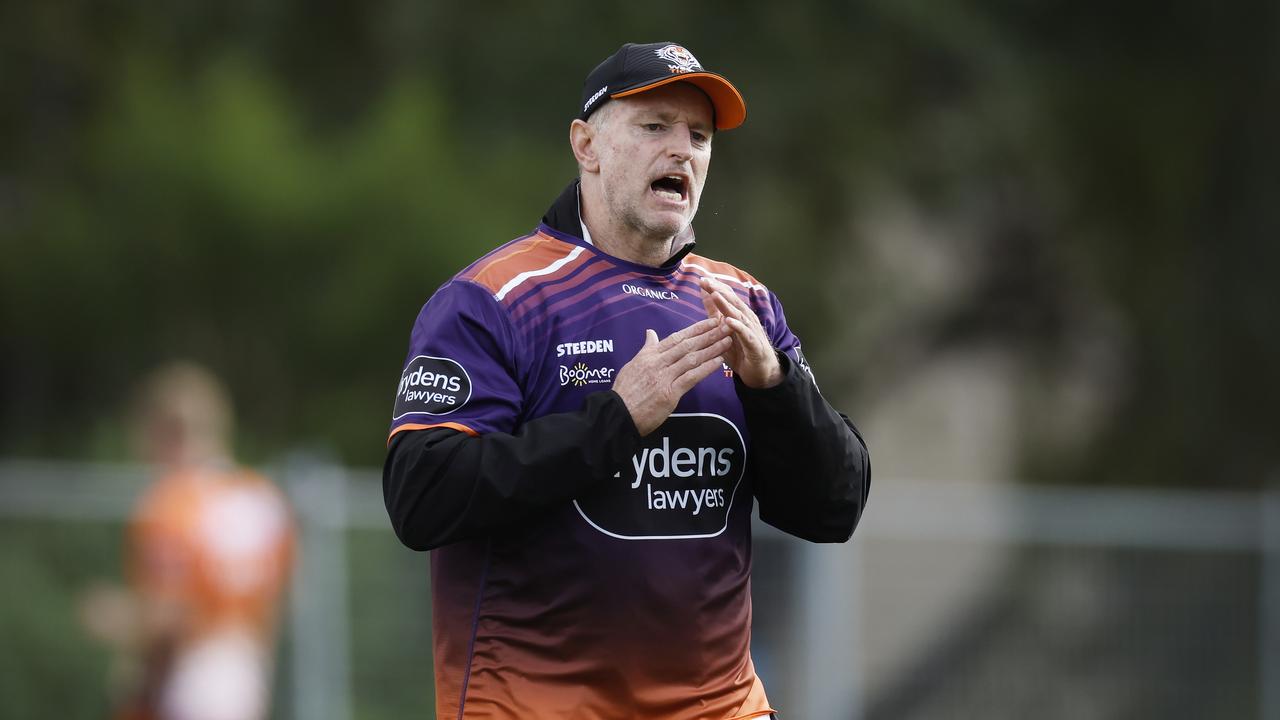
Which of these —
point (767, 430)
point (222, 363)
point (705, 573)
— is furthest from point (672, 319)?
A: point (222, 363)

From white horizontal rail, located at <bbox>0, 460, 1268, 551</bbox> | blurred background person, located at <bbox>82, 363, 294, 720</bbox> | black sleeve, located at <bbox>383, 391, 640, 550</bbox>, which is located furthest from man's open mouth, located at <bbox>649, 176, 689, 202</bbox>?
white horizontal rail, located at <bbox>0, 460, 1268, 551</bbox>

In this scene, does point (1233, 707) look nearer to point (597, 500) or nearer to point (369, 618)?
point (369, 618)

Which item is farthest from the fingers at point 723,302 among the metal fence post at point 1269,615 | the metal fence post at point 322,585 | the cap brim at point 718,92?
the metal fence post at point 1269,615

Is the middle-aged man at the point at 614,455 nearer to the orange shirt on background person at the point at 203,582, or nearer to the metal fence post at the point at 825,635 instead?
the orange shirt on background person at the point at 203,582

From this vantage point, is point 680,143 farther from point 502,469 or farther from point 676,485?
point 502,469

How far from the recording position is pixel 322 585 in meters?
9.23

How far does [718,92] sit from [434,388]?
89 centimetres

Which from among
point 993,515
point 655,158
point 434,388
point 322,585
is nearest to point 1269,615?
point 993,515

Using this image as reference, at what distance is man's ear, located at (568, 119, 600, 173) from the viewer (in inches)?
139

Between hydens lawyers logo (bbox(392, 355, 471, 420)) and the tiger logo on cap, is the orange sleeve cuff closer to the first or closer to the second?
hydens lawyers logo (bbox(392, 355, 471, 420))

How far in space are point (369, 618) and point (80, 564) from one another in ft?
6.29

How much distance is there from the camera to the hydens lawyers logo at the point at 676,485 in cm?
328

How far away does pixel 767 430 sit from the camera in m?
3.32

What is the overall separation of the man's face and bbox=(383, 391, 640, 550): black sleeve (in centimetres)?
48
